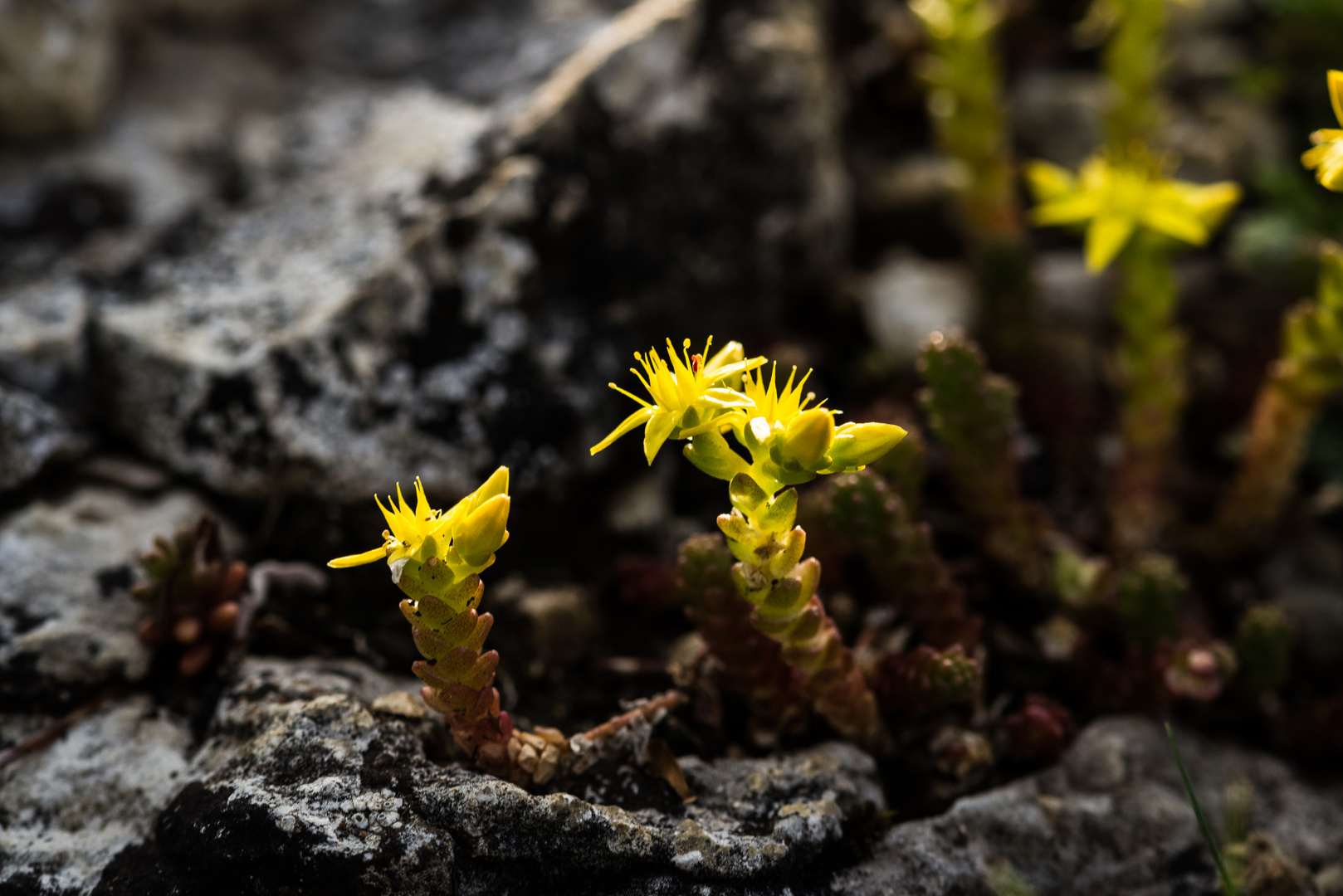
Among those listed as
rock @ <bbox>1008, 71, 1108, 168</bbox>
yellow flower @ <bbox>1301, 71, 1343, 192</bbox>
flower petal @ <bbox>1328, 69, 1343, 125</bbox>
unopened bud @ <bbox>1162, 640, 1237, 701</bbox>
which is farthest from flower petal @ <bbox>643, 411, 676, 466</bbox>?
rock @ <bbox>1008, 71, 1108, 168</bbox>

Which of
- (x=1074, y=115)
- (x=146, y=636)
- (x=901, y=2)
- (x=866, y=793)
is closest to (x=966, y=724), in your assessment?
(x=866, y=793)

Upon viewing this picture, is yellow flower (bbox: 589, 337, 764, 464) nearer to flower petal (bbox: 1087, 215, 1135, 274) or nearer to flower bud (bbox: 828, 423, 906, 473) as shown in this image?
flower bud (bbox: 828, 423, 906, 473)

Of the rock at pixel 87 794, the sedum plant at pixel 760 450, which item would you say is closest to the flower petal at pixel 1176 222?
the sedum plant at pixel 760 450

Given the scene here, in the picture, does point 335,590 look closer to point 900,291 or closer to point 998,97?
point 900,291

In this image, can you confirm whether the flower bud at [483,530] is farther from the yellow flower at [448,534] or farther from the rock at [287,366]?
the rock at [287,366]

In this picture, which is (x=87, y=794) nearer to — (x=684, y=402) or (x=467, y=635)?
(x=467, y=635)

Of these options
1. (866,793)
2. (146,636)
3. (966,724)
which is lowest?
(866,793)

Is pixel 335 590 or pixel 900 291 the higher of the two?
pixel 900 291
